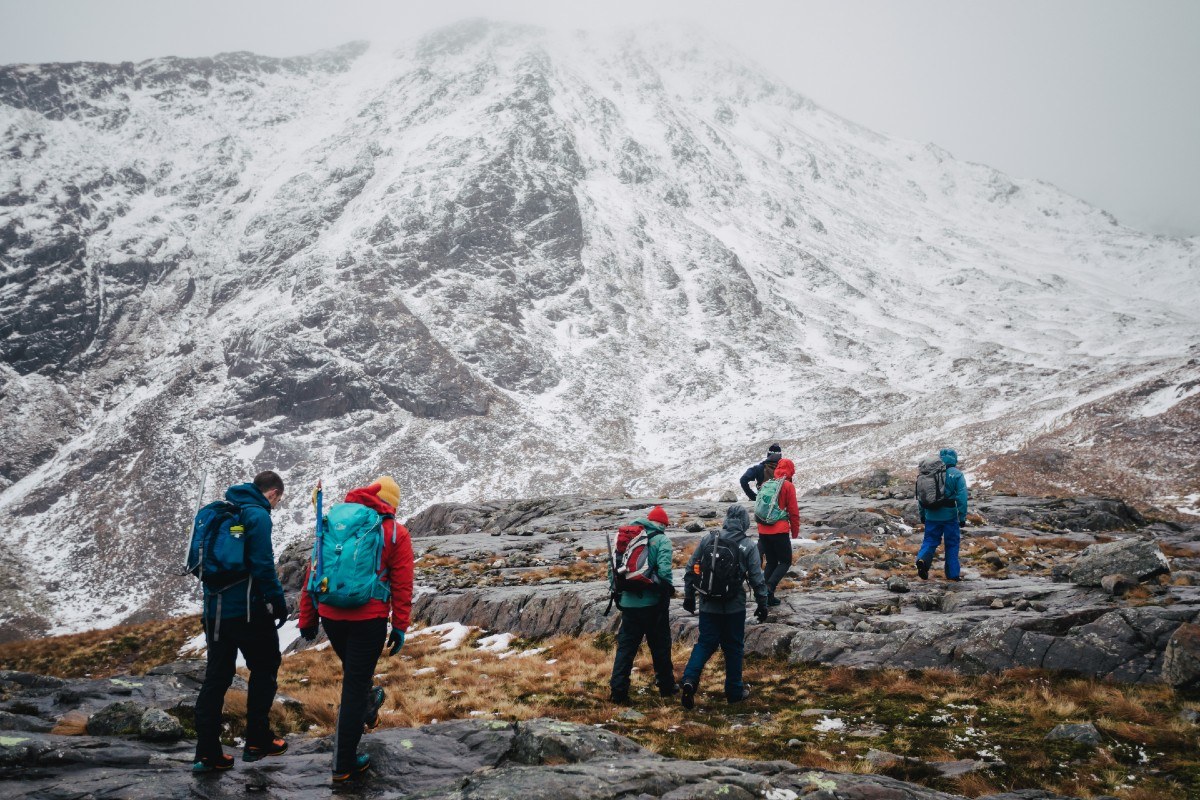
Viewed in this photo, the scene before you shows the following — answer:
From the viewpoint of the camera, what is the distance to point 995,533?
24016 millimetres

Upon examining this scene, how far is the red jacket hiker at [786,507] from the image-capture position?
13430 millimetres

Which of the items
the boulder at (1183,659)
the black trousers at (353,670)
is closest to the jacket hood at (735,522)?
the black trousers at (353,670)

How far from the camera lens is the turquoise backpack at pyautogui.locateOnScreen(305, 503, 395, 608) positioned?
6.55 metres

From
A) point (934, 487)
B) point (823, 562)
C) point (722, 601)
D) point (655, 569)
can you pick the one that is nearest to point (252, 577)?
point (655, 569)

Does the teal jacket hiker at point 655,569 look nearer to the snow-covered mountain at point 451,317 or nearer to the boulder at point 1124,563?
the boulder at point 1124,563

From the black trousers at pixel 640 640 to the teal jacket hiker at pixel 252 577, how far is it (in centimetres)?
507

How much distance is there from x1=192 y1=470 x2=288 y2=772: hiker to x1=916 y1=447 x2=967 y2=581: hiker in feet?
42.7

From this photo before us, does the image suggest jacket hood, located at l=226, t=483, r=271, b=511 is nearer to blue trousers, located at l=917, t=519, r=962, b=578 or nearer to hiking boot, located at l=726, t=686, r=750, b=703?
hiking boot, located at l=726, t=686, r=750, b=703

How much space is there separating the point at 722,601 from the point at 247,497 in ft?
21.9

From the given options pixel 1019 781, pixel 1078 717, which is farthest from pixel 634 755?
pixel 1078 717

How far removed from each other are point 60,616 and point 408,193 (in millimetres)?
111953

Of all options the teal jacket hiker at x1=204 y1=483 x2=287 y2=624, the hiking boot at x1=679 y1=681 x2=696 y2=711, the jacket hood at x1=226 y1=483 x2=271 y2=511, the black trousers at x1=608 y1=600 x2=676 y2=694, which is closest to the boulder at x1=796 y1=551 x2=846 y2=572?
the black trousers at x1=608 y1=600 x2=676 y2=694

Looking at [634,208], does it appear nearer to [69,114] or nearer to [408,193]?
[408,193]

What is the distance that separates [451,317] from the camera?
12762 cm
